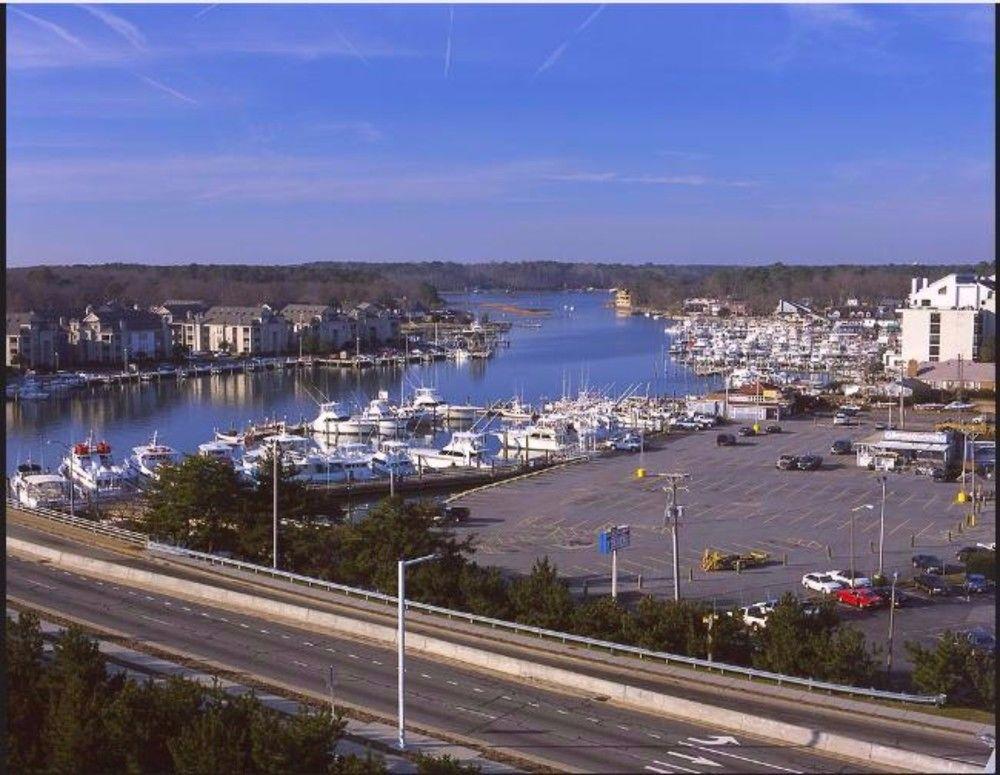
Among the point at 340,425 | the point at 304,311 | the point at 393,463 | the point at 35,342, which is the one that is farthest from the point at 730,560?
the point at 304,311

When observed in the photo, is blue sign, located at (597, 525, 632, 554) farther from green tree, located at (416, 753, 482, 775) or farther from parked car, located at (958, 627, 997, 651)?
green tree, located at (416, 753, 482, 775)

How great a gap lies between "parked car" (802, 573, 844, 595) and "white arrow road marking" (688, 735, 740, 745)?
258 cm

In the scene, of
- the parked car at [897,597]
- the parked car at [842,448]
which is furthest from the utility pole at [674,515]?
the parked car at [842,448]

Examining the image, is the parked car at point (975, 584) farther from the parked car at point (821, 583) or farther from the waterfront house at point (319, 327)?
the waterfront house at point (319, 327)

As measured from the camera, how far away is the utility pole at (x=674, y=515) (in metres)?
5.09

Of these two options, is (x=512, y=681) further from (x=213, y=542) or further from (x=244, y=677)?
(x=213, y=542)

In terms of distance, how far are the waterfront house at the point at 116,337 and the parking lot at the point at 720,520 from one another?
1268 cm

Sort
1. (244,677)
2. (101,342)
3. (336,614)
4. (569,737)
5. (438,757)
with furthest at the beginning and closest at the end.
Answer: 1. (101,342)
2. (336,614)
3. (244,677)
4. (569,737)
5. (438,757)

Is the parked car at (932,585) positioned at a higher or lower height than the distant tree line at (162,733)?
lower

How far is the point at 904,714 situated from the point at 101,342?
19.0 meters

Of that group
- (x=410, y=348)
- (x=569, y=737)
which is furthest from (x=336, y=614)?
(x=410, y=348)

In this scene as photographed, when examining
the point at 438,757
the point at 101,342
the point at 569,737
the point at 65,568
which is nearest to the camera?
the point at 438,757

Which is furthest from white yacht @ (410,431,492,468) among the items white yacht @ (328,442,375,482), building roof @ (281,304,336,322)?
building roof @ (281,304,336,322)

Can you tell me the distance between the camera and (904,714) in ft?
10.7
